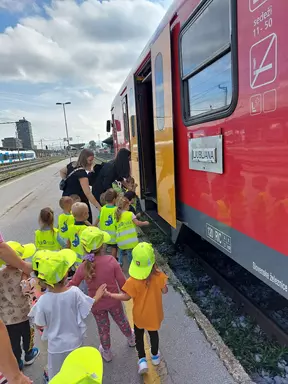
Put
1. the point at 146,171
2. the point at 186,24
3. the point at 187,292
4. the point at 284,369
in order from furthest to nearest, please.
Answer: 1. the point at 146,171
2. the point at 187,292
3. the point at 186,24
4. the point at 284,369

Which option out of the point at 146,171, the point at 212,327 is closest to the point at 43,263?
the point at 212,327

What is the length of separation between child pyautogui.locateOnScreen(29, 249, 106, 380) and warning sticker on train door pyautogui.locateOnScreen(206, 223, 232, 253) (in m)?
1.20

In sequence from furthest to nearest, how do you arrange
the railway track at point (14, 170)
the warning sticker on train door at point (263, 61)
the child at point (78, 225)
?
1. the railway track at point (14, 170)
2. the child at point (78, 225)
3. the warning sticker on train door at point (263, 61)

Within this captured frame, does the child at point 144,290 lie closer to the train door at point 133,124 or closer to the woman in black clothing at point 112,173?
the woman in black clothing at point 112,173

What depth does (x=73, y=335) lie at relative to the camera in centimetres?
209

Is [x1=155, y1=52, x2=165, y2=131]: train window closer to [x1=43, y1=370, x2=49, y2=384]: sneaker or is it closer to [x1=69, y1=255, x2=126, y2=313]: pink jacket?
[x1=69, y1=255, x2=126, y2=313]: pink jacket

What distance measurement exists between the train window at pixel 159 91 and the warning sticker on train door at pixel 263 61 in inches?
75.5

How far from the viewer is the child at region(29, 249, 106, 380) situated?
6.46 feet

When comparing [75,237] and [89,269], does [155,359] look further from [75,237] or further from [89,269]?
[75,237]

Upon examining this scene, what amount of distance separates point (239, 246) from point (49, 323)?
146cm

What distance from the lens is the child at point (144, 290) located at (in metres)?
2.25

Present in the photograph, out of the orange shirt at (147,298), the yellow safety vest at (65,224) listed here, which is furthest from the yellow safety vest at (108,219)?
the orange shirt at (147,298)

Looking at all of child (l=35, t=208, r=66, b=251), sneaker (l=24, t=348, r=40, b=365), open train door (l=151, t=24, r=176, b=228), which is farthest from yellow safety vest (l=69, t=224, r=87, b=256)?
sneaker (l=24, t=348, r=40, b=365)

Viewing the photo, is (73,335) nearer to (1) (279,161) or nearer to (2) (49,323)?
(2) (49,323)
